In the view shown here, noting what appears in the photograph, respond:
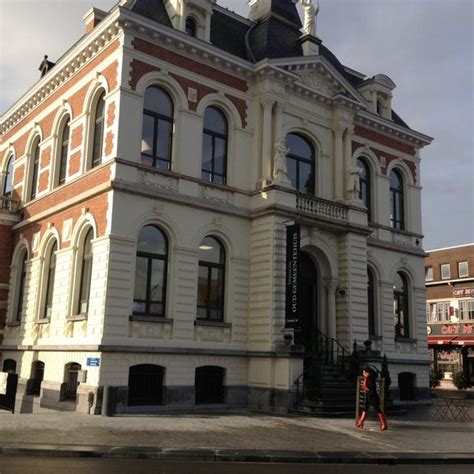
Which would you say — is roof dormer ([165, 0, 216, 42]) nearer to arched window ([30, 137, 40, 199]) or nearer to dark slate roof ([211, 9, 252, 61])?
dark slate roof ([211, 9, 252, 61])

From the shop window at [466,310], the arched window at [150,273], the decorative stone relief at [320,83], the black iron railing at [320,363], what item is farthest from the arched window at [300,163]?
the shop window at [466,310]

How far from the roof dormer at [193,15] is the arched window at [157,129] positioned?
2.87m

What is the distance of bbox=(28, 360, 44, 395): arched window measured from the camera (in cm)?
2203

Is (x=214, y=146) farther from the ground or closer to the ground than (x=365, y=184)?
closer to the ground

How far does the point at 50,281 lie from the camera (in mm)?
23031

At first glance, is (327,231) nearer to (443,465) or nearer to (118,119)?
(118,119)

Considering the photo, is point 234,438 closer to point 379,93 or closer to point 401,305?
point 401,305

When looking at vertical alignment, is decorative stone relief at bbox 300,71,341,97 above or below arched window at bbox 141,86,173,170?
above

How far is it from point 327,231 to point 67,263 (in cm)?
977

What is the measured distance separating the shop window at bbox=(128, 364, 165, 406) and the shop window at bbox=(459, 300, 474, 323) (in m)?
33.8

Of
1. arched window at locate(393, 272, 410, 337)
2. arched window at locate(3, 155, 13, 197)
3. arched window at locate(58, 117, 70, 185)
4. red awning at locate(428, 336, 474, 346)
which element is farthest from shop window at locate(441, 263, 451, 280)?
arched window at locate(58, 117, 70, 185)

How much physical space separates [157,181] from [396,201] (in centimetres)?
1330

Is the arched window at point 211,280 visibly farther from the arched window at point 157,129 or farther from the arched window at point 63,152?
the arched window at point 63,152

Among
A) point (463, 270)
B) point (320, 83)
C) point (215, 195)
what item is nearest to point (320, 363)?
point (215, 195)
